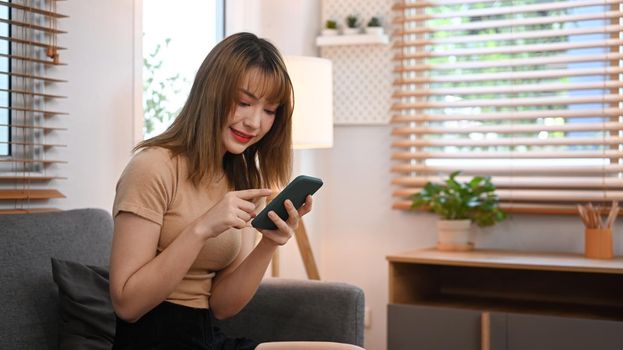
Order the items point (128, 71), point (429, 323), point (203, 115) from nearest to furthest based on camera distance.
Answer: point (203, 115) → point (128, 71) → point (429, 323)

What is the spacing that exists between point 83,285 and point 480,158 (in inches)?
78.9

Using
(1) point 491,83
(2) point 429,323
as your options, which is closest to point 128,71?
(2) point 429,323

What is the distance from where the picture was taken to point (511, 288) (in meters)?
3.35

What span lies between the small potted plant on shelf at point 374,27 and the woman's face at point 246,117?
193cm

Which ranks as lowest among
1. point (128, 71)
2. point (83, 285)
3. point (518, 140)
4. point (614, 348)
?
point (614, 348)

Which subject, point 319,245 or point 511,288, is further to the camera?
point 319,245

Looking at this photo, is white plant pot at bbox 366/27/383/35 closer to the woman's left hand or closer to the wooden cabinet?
the wooden cabinet

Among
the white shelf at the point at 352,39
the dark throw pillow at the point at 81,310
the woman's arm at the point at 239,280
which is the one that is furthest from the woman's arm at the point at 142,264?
the white shelf at the point at 352,39

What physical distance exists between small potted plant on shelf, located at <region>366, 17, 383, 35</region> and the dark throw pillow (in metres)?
2.01

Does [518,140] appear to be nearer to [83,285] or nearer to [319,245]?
[319,245]

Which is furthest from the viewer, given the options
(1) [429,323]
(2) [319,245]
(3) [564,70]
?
(2) [319,245]

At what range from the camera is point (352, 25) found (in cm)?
366

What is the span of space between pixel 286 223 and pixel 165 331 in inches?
13.3

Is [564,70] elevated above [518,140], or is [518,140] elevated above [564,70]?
[564,70]
